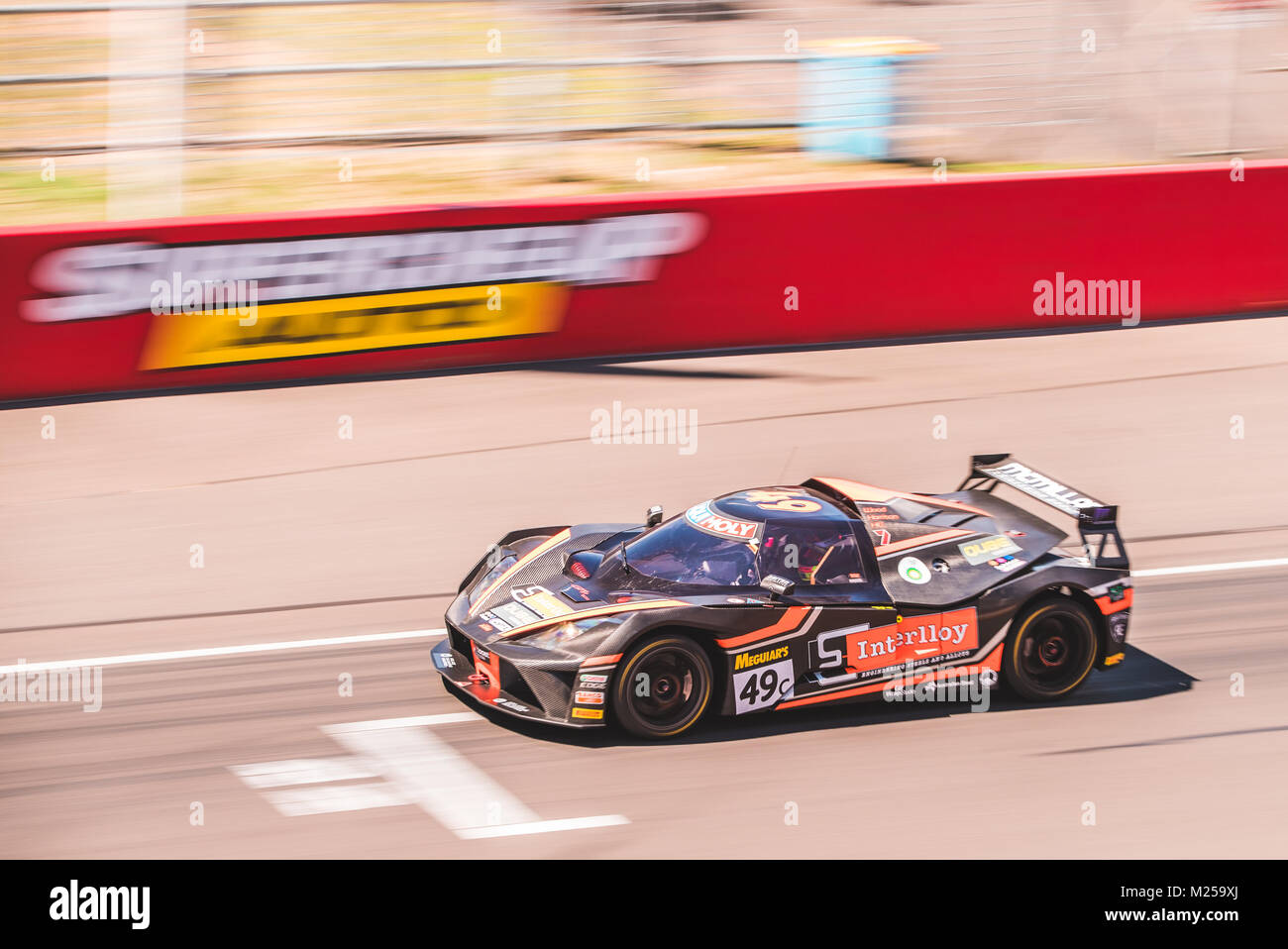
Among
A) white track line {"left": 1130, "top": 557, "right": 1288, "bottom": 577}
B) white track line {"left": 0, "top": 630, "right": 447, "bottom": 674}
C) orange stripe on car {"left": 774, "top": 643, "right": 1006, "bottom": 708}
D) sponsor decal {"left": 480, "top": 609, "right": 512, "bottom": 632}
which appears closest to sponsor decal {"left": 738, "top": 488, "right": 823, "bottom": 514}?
orange stripe on car {"left": 774, "top": 643, "right": 1006, "bottom": 708}

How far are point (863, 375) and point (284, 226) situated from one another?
5603 mm

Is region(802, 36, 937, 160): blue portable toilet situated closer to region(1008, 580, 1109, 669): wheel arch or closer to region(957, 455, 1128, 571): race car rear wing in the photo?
region(957, 455, 1128, 571): race car rear wing

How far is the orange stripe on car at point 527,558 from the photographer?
8487mm

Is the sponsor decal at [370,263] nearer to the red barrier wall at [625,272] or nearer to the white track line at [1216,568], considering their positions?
the red barrier wall at [625,272]

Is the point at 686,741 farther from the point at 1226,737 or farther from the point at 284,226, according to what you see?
the point at 284,226

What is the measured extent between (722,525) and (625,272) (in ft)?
22.7

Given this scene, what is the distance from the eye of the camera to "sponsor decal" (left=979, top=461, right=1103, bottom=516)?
28.6ft

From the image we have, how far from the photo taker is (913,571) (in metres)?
8.41

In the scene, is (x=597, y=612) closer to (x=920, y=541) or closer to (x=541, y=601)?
(x=541, y=601)

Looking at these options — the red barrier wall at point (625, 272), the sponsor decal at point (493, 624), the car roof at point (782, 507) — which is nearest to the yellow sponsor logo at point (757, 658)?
the car roof at point (782, 507)

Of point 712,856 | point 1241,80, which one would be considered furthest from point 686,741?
Result: point 1241,80

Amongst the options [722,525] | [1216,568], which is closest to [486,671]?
[722,525]

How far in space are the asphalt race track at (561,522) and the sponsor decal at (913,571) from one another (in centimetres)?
76

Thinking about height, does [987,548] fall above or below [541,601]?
above
